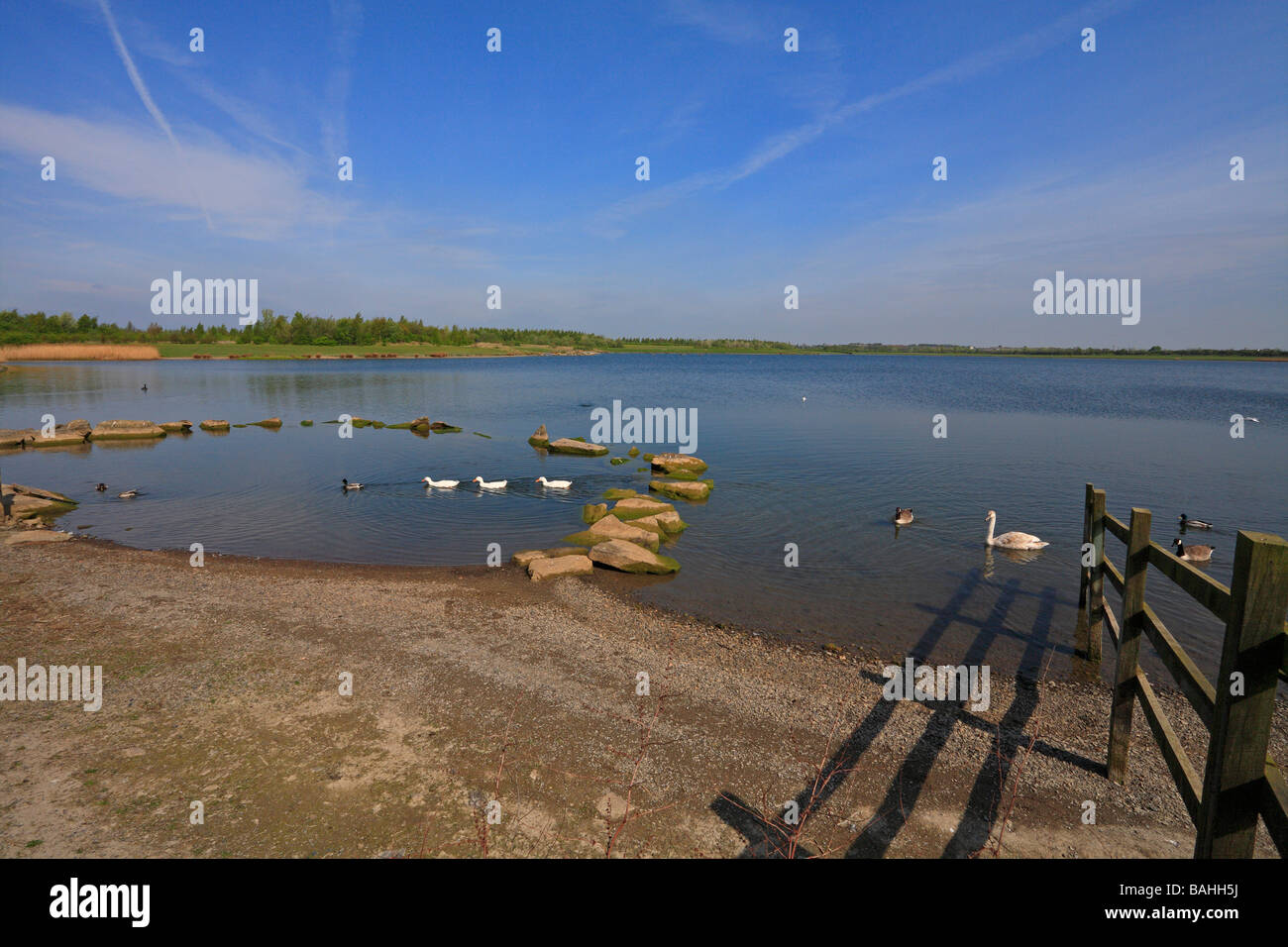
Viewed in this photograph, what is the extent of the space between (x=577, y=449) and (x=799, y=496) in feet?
52.9

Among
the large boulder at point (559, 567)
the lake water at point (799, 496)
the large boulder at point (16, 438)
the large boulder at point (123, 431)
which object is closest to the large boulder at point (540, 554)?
the large boulder at point (559, 567)

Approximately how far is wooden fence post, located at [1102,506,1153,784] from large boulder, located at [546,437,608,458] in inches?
1255

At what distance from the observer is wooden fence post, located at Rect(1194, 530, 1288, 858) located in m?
4.37

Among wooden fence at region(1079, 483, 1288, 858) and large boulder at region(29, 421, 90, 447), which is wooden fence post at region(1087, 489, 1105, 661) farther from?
large boulder at region(29, 421, 90, 447)

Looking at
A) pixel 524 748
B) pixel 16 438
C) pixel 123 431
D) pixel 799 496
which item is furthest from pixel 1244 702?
pixel 16 438

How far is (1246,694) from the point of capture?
179 inches

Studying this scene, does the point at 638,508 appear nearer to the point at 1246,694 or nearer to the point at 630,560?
the point at 630,560

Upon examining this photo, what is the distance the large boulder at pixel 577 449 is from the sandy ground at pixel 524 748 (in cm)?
2503

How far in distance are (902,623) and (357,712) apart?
1161cm

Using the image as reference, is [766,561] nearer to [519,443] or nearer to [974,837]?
[974,837]

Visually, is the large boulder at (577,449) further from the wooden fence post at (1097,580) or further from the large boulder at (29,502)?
the wooden fence post at (1097,580)

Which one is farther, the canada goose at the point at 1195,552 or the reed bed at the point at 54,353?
the reed bed at the point at 54,353

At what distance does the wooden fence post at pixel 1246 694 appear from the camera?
437 centimetres
